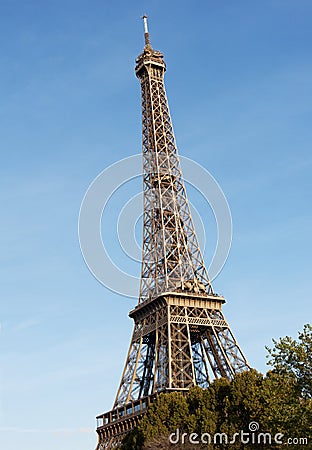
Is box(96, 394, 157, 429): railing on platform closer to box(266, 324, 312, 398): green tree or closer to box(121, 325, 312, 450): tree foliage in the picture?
box(121, 325, 312, 450): tree foliage

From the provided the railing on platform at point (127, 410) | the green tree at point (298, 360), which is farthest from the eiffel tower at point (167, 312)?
the green tree at point (298, 360)

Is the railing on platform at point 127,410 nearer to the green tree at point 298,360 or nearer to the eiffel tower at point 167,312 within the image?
the eiffel tower at point 167,312

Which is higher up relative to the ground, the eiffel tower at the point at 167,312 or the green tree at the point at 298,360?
the eiffel tower at the point at 167,312

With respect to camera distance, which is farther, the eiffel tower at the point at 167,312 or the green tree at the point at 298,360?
the eiffel tower at the point at 167,312

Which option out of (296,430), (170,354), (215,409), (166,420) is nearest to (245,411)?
(215,409)

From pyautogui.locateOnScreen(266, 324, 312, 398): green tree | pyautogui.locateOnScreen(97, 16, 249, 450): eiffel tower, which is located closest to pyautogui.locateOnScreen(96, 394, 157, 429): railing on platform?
pyautogui.locateOnScreen(97, 16, 249, 450): eiffel tower

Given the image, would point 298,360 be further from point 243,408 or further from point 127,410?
point 127,410

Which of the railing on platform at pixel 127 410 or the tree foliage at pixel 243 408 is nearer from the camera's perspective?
the tree foliage at pixel 243 408

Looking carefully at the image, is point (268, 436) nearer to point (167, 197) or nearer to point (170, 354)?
point (170, 354)

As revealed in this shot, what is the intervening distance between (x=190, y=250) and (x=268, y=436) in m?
32.5

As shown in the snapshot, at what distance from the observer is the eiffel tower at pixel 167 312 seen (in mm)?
66812

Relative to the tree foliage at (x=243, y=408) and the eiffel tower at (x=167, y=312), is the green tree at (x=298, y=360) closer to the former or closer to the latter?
the tree foliage at (x=243, y=408)

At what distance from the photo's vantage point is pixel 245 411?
4991 cm

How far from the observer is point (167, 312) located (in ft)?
226
